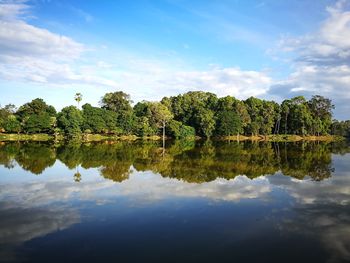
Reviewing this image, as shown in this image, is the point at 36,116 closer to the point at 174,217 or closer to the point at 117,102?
the point at 117,102

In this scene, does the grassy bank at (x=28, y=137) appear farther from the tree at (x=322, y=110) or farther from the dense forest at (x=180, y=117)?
the tree at (x=322, y=110)

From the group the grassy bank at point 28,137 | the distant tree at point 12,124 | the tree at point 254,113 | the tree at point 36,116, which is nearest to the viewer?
the grassy bank at point 28,137

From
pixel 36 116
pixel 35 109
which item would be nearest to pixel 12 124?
pixel 36 116

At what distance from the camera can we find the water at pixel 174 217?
1196 centimetres

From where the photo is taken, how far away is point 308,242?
13023 millimetres

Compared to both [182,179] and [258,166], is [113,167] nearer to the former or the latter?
[182,179]

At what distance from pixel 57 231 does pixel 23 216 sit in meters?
3.19

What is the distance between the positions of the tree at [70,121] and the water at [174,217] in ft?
214

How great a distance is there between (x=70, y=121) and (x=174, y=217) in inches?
3245

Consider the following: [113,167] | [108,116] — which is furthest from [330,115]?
[113,167]

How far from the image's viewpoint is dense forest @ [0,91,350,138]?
3725 inches

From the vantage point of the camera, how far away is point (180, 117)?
126188 mm

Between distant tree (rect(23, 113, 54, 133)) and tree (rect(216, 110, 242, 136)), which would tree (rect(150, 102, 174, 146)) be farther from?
distant tree (rect(23, 113, 54, 133))

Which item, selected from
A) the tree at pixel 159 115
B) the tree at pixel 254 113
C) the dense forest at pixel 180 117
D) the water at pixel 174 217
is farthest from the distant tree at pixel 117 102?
the water at pixel 174 217
